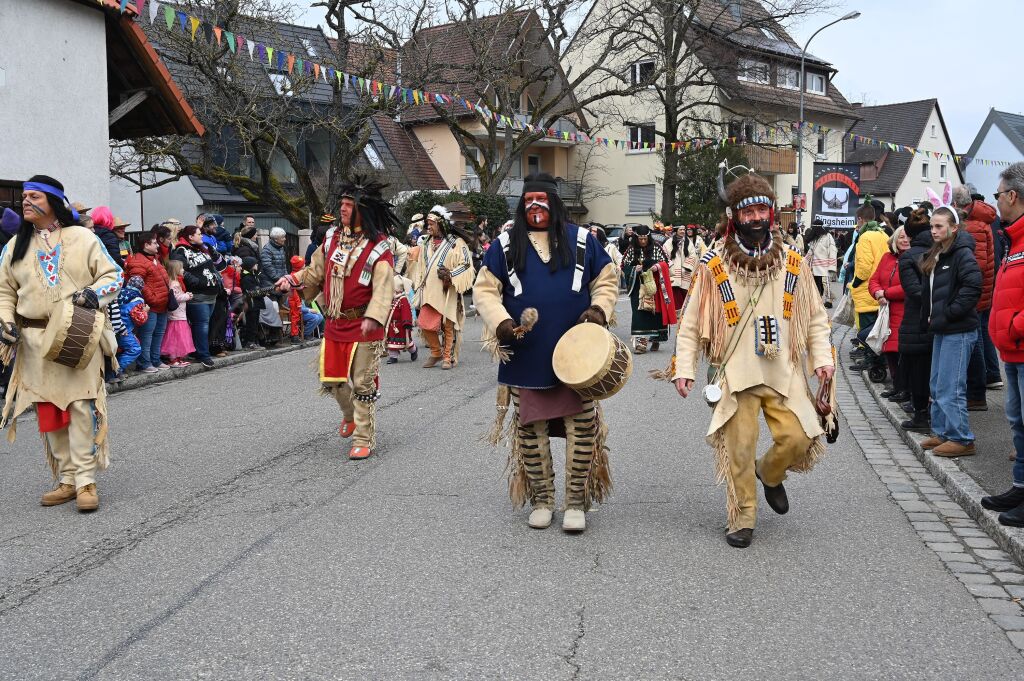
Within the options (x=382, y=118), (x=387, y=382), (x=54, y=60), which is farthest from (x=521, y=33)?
(x=387, y=382)

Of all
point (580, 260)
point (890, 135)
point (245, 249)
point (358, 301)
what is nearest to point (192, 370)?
point (245, 249)

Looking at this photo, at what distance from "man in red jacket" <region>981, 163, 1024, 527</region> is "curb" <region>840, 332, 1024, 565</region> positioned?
80 millimetres

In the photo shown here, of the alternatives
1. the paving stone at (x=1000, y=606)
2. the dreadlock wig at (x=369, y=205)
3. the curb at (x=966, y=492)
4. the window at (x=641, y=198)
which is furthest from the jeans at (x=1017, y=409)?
the window at (x=641, y=198)

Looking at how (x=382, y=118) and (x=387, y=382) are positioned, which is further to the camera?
(x=382, y=118)

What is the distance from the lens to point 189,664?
12.5ft

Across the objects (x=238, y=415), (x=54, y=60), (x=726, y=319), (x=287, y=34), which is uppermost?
(x=287, y=34)

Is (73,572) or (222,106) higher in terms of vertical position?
(222,106)

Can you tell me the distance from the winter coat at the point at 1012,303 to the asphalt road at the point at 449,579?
1153mm

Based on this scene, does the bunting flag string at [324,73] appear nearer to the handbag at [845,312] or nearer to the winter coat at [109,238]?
the winter coat at [109,238]

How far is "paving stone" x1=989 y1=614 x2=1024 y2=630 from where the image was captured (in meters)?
4.24

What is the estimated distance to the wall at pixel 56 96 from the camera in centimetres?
1394

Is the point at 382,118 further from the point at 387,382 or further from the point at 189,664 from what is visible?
the point at 189,664

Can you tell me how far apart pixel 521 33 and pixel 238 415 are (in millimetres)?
23041

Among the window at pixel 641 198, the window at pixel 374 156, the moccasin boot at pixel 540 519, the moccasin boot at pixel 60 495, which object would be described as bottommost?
the moccasin boot at pixel 60 495
